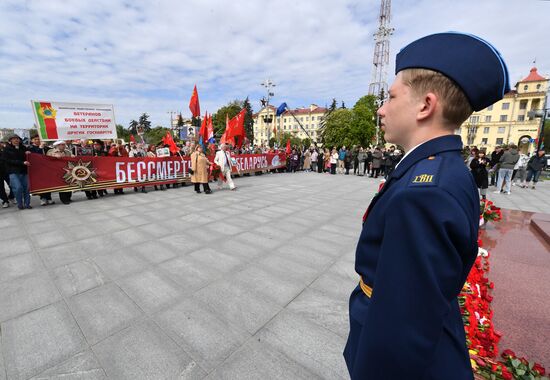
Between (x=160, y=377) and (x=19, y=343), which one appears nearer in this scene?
(x=160, y=377)

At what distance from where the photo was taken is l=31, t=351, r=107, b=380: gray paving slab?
202cm

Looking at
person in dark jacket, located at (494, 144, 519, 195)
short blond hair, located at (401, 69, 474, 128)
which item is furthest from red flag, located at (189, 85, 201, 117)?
person in dark jacket, located at (494, 144, 519, 195)

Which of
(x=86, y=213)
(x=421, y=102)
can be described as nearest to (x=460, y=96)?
(x=421, y=102)

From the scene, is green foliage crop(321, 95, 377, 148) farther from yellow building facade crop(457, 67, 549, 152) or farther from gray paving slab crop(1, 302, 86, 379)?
gray paving slab crop(1, 302, 86, 379)

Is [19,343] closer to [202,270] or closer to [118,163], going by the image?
[202,270]

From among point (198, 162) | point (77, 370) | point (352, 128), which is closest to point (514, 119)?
point (352, 128)

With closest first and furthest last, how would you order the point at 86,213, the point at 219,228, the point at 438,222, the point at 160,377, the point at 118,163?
the point at 438,222 < the point at 160,377 < the point at 219,228 < the point at 86,213 < the point at 118,163

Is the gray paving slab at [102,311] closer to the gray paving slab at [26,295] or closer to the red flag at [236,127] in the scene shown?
the gray paving slab at [26,295]

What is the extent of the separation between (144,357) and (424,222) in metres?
2.50

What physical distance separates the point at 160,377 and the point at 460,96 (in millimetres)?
2570

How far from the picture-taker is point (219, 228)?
18.1 ft

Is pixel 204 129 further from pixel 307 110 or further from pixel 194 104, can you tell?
pixel 307 110

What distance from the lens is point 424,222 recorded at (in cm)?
67

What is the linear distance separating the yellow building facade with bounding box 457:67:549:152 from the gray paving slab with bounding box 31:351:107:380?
7264cm
